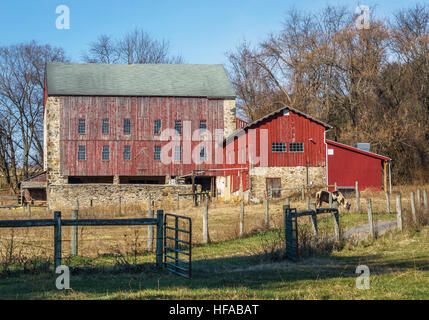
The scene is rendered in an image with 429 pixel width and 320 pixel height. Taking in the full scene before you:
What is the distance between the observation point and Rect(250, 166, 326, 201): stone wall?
40.7m

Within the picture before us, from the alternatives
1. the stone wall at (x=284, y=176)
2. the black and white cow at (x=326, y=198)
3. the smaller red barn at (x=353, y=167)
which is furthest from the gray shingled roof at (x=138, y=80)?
the black and white cow at (x=326, y=198)

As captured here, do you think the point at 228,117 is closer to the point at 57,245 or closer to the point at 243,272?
the point at 243,272

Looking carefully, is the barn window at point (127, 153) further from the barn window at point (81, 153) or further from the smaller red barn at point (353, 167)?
the smaller red barn at point (353, 167)

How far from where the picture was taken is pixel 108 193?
149ft

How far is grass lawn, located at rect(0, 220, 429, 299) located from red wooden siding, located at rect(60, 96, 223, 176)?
32.8 metres

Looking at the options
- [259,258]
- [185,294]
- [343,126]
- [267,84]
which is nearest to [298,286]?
[185,294]

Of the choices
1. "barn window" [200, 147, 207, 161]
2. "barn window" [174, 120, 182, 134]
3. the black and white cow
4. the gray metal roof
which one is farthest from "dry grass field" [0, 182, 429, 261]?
"barn window" [174, 120, 182, 134]

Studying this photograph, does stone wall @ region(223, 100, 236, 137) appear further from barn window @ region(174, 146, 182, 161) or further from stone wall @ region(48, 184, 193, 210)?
stone wall @ region(48, 184, 193, 210)

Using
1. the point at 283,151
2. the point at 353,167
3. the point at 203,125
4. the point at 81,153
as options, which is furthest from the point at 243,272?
the point at 81,153

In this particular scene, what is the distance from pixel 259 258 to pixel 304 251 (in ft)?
4.30

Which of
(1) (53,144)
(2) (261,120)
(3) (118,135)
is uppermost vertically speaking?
(2) (261,120)

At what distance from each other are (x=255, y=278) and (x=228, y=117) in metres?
39.2

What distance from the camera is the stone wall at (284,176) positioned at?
A: 4072cm

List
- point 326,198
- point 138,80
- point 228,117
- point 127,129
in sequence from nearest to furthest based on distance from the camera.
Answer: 1. point 326,198
2. point 127,129
3. point 228,117
4. point 138,80
